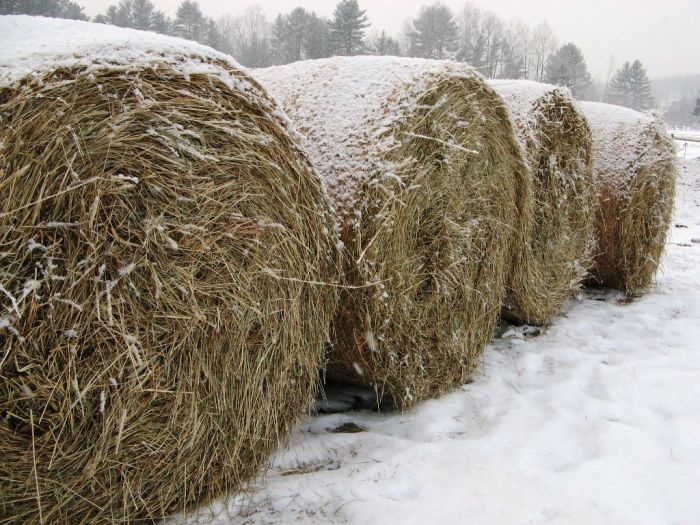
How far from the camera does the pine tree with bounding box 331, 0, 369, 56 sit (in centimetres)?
3938

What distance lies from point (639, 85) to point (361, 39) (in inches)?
1713

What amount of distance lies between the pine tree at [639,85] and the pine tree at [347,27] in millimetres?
42990

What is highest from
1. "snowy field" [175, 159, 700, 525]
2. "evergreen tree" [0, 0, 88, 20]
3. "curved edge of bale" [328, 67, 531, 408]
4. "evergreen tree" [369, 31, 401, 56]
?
"evergreen tree" [369, 31, 401, 56]

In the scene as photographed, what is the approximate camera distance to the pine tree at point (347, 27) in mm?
39375

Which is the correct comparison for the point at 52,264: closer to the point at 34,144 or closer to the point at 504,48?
the point at 34,144

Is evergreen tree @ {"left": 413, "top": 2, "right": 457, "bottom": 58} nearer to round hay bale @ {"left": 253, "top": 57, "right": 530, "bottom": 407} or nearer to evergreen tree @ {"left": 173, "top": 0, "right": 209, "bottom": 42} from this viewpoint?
evergreen tree @ {"left": 173, "top": 0, "right": 209, "bottom": 42}

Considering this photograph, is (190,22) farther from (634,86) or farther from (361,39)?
(634,86)

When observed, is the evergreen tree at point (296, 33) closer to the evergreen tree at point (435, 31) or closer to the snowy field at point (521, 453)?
the evergreen tree at point (435, 31)

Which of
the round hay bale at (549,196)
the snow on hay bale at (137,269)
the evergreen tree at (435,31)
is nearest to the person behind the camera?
the snow on hay bale at (137,269)

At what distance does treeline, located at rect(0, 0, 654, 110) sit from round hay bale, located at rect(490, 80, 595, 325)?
2779 cm

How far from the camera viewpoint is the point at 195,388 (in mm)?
1893

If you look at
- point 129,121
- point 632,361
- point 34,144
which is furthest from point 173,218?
→ point 632,361

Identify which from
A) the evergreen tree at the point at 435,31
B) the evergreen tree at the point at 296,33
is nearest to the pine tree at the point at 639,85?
the evergreen tree at the point at 435,31

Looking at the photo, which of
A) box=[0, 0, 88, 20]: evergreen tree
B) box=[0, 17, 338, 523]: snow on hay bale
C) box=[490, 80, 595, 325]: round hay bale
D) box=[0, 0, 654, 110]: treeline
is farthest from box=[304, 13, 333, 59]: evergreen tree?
box=[0, 17, 338, 523]: snow on hay bale
